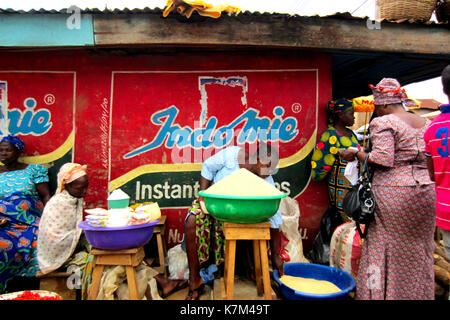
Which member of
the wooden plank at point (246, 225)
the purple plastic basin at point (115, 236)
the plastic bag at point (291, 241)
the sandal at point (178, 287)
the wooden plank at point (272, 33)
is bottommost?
the sandal at point (178, 287)

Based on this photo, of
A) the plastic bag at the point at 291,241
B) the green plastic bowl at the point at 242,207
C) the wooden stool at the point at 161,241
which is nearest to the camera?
the green plastic bowl at the point at 242,207

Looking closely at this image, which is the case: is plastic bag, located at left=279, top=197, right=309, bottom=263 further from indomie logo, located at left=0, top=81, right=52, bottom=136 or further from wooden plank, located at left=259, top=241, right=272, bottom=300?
indomie logo, located at left=0, top=81, right=52, bottom=136

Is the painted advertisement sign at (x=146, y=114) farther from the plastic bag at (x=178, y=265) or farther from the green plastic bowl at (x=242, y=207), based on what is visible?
the green plastic bowl at (x=242, y=207)

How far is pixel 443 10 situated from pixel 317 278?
349 cm

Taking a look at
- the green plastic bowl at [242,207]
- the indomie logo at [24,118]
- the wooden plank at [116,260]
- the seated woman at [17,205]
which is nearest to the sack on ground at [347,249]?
the green plastic bowl at [242,207]

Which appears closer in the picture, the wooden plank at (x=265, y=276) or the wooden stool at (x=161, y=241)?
the wooden plank at (x=265, y=276)

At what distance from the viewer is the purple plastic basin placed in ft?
8.27

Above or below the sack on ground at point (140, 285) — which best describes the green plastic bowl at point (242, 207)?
above

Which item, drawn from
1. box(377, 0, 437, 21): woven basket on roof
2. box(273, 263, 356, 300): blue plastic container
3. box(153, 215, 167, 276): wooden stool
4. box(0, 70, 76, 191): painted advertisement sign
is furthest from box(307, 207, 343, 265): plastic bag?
box(0, 70, 76, 191): painted advertisement sign

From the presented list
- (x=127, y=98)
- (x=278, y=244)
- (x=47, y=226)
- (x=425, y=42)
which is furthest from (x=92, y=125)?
(x=425, y=42)

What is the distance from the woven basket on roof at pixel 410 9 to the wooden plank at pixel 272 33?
136mm

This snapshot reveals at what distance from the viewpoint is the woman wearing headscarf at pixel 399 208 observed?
2.56 metres

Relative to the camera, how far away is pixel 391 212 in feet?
8.68
